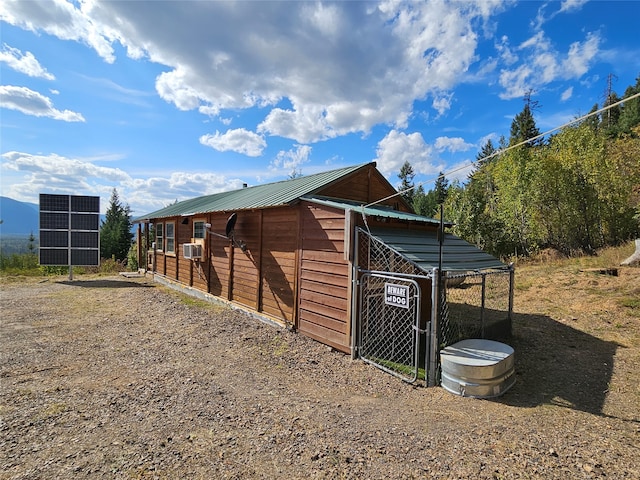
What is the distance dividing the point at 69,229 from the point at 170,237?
14.2 feet

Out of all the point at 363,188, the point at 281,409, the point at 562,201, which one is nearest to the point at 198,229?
the point at 363,188

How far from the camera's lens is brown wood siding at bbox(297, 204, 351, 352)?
5.52 metres

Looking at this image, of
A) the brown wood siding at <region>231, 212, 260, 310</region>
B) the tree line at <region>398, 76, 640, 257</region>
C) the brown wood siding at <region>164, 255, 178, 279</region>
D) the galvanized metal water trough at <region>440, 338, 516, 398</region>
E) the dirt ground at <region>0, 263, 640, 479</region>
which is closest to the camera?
the dirt ground at <region>0, 263, 640, 479</region>

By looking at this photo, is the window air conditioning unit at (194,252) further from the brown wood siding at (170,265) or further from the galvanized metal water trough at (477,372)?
the galvanized metal water trough at (477,372)

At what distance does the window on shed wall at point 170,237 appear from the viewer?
12284 mm

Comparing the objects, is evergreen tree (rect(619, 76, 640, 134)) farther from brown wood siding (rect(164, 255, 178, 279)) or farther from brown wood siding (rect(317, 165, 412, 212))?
brown wood siding (rect(164, 255, 178, 279))

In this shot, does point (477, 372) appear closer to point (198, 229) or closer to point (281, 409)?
point (281, 409)

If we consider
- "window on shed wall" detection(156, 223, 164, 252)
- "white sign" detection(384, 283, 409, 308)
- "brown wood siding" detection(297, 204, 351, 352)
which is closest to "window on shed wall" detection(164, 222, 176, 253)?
"window on shed wall" detection(156, 223, 164, 252)

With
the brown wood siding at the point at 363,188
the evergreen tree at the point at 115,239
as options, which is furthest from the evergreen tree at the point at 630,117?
the evergreen tree at the point at 115,239

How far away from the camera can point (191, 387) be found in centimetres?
411

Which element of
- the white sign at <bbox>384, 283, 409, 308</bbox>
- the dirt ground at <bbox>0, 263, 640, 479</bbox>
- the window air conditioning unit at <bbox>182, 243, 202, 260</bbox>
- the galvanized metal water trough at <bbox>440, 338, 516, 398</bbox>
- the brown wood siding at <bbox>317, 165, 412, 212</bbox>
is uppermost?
the brown wood siding at <bbox>317, 165, 412, 212</bbox>

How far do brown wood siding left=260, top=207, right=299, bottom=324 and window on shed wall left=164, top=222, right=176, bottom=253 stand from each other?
6380mm

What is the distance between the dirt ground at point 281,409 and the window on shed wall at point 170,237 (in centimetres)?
558

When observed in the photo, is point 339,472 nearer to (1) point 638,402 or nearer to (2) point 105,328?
(1) point 638,402
